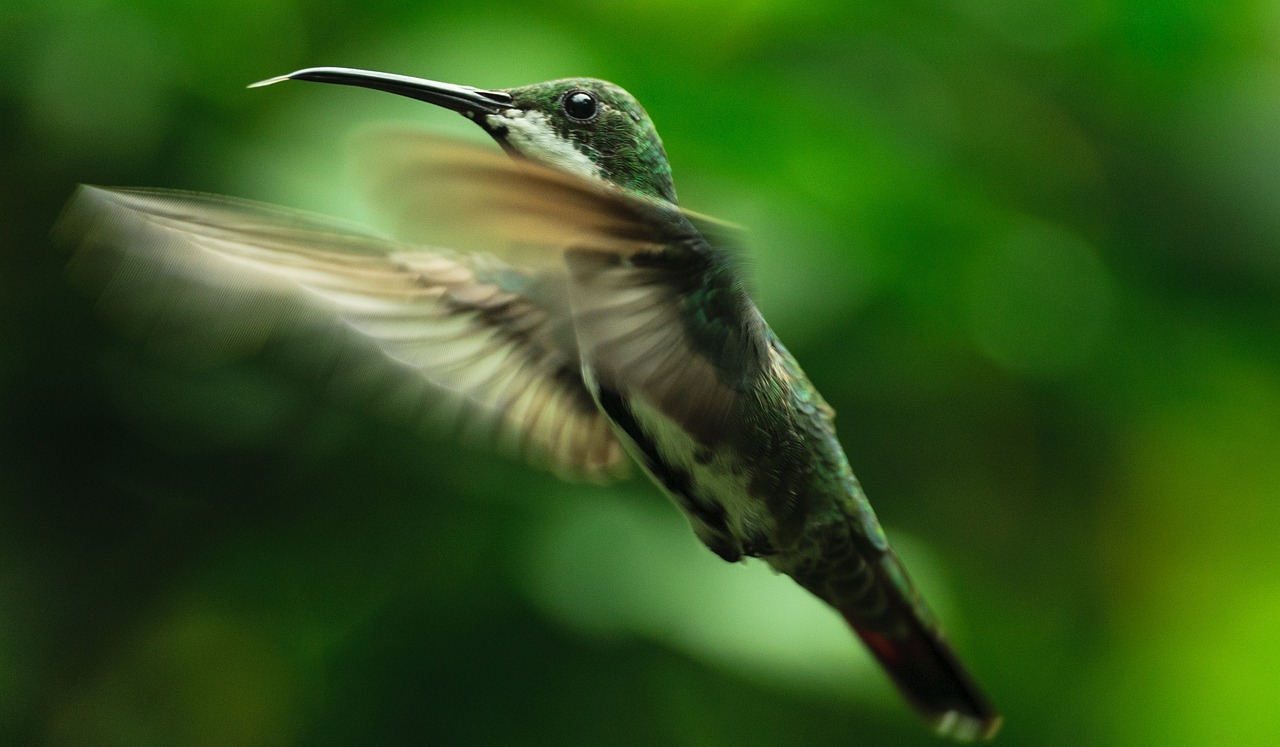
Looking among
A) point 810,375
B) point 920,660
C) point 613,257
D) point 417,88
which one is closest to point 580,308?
point 613,257

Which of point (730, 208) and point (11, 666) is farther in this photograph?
point (11, 666)

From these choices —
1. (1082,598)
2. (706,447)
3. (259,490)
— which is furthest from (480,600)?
(1082,598)

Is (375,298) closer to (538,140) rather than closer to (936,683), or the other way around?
(538,140)

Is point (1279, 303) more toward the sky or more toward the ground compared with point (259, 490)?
more toward the sky

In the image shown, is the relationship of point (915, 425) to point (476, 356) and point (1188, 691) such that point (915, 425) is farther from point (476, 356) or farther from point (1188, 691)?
point (476, 356)

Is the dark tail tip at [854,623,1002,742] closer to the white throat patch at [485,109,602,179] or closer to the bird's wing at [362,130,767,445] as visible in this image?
the bird's wing at [362,130,767,445]

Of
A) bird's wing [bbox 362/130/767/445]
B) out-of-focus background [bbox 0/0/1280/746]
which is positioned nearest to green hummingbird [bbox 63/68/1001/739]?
bird's wing [bbox 362/130/767/445]
